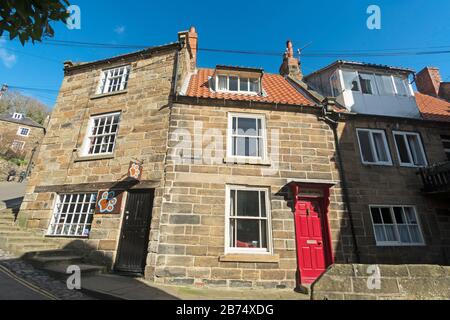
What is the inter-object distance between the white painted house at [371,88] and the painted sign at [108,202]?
10700 mm

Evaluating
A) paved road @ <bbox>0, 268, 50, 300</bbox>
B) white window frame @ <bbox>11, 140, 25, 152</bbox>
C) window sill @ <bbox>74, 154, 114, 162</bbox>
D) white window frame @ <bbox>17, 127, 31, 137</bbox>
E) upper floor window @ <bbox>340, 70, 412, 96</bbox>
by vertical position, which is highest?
white window frame @ <bbox>17, 127, 31, 137</bbox>

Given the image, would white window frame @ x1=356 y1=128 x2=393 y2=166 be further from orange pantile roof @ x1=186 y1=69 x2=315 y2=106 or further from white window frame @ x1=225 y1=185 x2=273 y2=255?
white window frame @ x1=225 y1=185 x2=273 y2=255

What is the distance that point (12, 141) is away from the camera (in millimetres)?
33781

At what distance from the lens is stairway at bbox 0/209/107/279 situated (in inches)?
275

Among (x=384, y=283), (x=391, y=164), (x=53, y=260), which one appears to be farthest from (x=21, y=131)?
(x=384, y=283)

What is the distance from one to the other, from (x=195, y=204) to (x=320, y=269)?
476 centimetres

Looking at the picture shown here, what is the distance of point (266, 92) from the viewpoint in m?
11.2

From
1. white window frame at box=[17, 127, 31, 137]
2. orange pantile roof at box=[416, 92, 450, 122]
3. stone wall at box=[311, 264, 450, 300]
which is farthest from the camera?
white window frame at box=[17, 127, 31, 137]

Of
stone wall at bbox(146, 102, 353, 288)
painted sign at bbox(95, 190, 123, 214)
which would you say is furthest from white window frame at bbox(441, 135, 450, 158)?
painted sign at bbox(95, 190, 123, 214)

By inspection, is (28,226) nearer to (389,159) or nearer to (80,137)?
(80,137)

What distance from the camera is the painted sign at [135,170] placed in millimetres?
8141

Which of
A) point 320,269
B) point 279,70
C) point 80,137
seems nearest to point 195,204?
point 320,269

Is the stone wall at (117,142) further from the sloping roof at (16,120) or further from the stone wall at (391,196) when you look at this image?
the sloping roof at (16,120)

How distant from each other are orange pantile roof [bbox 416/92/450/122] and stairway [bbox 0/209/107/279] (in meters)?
15.9
